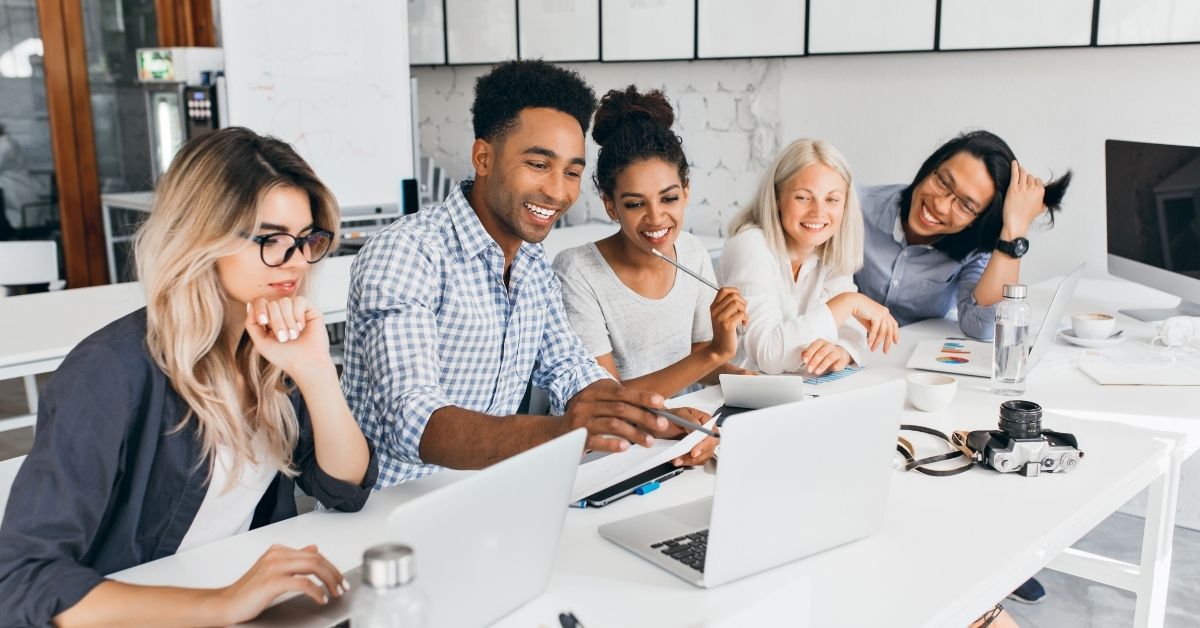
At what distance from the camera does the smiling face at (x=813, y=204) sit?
2.16 metres

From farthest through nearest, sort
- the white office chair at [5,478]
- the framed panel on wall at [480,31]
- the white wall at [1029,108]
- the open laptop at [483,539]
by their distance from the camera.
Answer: the framed panel on wall at [480,31], the white wall at [1029,108], the white office chair at [5,478], the open laptop at [483,539]

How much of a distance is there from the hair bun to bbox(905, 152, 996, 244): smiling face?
795 mm

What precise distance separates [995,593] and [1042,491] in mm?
311

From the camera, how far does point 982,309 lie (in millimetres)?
2342

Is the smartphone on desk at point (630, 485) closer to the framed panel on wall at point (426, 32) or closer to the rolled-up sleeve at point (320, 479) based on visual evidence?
the rolled-up sleeve at point (320, 479)

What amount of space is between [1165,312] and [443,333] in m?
1.92

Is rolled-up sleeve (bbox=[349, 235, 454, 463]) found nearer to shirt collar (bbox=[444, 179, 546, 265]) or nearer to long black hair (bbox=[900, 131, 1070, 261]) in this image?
shirt collar (bbox=[444, 179, 546, 265])

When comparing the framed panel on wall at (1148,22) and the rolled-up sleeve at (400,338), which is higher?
the framed panel on wall at (1148,22)

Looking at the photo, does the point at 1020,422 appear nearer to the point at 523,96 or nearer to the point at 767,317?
the point at 767,317

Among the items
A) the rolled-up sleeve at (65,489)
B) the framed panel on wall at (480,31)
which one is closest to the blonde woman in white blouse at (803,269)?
the rolled-up sleeve at (65,489)

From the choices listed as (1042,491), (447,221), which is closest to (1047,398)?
(1042,491)

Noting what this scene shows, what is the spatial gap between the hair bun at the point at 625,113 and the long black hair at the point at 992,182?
33.1 inches

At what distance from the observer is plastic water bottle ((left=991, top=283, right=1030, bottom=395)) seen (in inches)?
73.0

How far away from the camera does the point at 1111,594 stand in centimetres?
234
